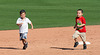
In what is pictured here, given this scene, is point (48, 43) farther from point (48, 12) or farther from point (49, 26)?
point (48, 12)

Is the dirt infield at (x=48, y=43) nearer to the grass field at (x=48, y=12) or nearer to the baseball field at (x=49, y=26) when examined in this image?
the baseball field at (x=49, y=26)

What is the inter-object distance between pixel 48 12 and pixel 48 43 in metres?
12.7

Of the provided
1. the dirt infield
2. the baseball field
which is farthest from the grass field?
the dirt infield

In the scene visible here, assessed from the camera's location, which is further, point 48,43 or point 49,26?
point 49,26

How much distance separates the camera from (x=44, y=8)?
28578mm

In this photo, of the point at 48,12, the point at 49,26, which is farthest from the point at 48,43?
the point at 48,12

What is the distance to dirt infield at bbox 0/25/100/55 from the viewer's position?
1116 centimetres

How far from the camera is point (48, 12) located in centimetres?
2642

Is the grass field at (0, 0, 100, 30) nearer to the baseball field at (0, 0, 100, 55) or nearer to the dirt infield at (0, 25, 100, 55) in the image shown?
the baseball field at (0, 0, 100, 55)

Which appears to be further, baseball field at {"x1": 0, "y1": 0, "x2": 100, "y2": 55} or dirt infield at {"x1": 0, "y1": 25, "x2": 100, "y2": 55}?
baseball field at {"x1": 0, "y1": 0, "x2": 100, "y2": 55}

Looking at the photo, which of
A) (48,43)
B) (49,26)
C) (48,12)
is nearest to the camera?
(48,43)

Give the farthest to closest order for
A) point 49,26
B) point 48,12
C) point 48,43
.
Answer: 1. point 48,12
2. point 49,26
3. point 48,43

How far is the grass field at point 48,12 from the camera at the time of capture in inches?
831

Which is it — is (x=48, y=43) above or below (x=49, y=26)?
above
